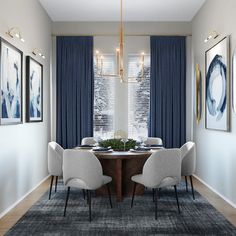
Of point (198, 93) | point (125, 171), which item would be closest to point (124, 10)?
point (198, 93)

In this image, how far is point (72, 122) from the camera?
6777 mm

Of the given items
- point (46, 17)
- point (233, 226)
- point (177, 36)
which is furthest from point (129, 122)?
point (233, 226)

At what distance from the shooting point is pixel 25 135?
4895 millimetres

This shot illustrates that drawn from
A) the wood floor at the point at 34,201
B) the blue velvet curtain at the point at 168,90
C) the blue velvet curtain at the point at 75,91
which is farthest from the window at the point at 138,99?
the wood floor at the point at 34,201

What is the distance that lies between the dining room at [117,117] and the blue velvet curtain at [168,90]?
0.02 metres

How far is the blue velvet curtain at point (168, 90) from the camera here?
6.75m

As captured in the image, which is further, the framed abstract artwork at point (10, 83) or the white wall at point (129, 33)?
the white wall at point (129, 33)

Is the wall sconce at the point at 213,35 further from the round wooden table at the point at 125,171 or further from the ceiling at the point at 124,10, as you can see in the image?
the round wooden table at the point at 125,171

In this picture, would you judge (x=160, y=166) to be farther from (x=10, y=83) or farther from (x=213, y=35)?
(x=213, y=35)

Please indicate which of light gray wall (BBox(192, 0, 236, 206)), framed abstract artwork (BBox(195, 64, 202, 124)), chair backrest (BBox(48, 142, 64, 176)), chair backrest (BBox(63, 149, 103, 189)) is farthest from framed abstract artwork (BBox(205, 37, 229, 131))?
chair backrest (BBox(48, 142, 64, 176))

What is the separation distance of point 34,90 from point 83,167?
203 cm

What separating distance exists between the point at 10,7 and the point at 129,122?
11.3ft

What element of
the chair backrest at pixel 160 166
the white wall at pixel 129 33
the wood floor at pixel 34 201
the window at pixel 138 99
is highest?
the white wall at pixel 129 33

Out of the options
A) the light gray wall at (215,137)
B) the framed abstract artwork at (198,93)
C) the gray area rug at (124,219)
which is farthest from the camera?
the framed abstract artwork at (198,93)
